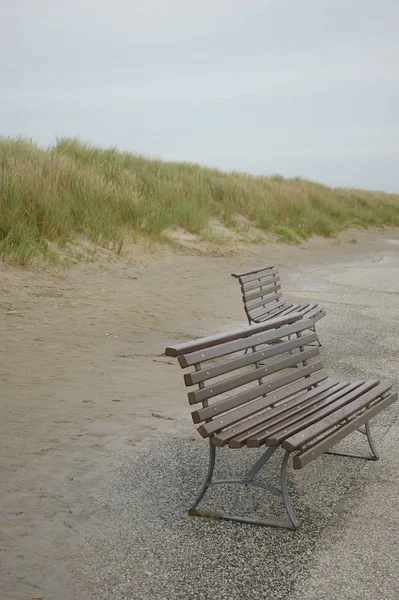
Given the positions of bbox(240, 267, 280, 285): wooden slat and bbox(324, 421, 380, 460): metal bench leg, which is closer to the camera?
bbox(324, 421, 380, 460): metal bench leg

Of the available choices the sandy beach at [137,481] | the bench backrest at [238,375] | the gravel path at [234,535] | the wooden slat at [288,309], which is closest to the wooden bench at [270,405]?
the bench backrest at [238,375]

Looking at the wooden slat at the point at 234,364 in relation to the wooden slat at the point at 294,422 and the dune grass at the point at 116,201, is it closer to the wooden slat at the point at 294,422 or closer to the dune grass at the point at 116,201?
the wooden slat at the point at 294,422

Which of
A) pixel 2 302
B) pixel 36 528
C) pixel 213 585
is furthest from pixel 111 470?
pixel 2 302

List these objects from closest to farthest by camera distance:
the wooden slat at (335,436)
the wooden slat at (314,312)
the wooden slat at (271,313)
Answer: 1. the wooden slat at (335,436)
2. the wooden slat at (314,312)
3. the wooden slat at (271,313)

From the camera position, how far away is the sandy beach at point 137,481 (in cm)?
358

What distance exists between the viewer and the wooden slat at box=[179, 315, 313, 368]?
4.16 metres

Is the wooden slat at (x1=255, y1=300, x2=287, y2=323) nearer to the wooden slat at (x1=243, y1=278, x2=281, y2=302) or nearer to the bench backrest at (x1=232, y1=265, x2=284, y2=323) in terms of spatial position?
the bench backrest at (x1=232, y1=265, x2=284, y2=323)

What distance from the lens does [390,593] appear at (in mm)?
3459

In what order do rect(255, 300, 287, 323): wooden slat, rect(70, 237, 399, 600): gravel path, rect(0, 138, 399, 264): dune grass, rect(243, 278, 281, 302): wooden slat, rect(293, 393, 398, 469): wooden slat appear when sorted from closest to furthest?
rect(70, 237, 399, 600): gravel path
rect(293, 393, 398, 469): wooden slat
rect(243, 278, 281, 302): wooden slat
rect(255, 300, 287, 323): wooden slat
rect(0, 138, 399, 264): dune grass

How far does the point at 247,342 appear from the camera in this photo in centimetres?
462

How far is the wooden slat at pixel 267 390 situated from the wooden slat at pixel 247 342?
0.26 meters

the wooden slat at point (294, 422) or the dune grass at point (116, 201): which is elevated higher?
the dune grass at point (116, 201)

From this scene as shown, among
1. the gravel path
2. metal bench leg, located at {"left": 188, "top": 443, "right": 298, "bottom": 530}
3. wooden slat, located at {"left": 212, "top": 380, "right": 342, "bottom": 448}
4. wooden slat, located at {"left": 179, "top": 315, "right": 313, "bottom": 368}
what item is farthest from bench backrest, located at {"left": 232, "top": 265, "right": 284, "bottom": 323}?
metal bench leg, located at {"left": 188, "top": 443, "right": 298, "bottom": 530}

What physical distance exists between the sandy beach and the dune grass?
3205 millimetres
